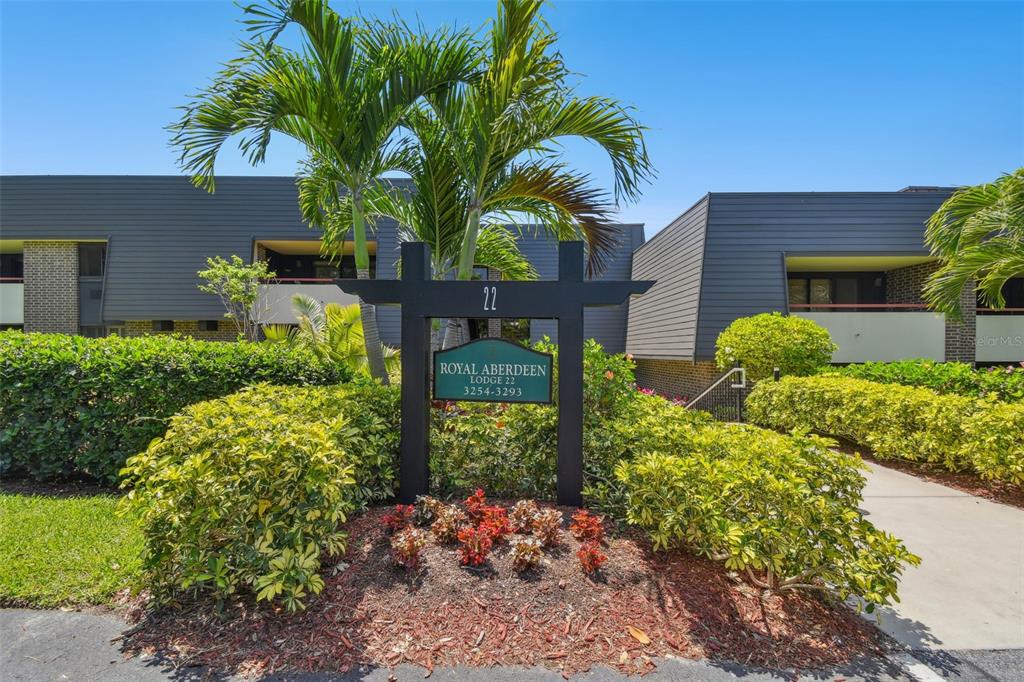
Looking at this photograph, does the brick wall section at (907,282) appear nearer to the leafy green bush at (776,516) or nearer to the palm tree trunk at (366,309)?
the leafy green bush at (776,516)

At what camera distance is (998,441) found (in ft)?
17.6

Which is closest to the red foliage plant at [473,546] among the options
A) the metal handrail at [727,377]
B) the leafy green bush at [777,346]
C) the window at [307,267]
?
the metal handrail at [727,377]

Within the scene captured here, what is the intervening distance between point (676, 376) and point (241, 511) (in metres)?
13.0

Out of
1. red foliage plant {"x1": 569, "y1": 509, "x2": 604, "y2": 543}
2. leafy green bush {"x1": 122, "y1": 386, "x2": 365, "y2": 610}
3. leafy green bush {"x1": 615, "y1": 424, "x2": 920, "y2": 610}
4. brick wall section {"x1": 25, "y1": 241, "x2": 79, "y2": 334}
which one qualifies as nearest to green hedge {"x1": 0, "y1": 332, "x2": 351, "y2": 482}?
leafy green bush {"x1": 122, "y1": 386, "x2": 365, "y2": 610}

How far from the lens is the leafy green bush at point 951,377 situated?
22.0 ft

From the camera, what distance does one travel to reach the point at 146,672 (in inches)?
95.5

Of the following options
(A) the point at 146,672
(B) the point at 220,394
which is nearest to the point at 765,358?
(B) the point at 220,394

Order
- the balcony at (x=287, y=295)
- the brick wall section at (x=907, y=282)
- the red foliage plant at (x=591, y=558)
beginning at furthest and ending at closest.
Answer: the balcony at (x=287, y=295)
the brick wall section at (x=907, y=282)
the red foliage plant at (x=591, y=558)

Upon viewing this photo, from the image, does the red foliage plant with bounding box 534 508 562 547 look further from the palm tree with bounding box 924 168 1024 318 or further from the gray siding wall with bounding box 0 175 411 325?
the gray siding wall with bounding box 0 175 411 325

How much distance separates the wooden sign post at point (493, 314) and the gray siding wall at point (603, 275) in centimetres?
1088

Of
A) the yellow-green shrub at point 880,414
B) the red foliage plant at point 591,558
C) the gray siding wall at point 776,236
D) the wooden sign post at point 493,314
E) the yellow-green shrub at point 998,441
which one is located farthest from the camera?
the gray siding wall at point 776,236

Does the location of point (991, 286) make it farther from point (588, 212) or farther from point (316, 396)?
point (316, 396)

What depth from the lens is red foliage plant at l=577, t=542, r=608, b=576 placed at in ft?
9.90

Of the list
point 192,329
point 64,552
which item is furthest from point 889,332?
point 192,329
